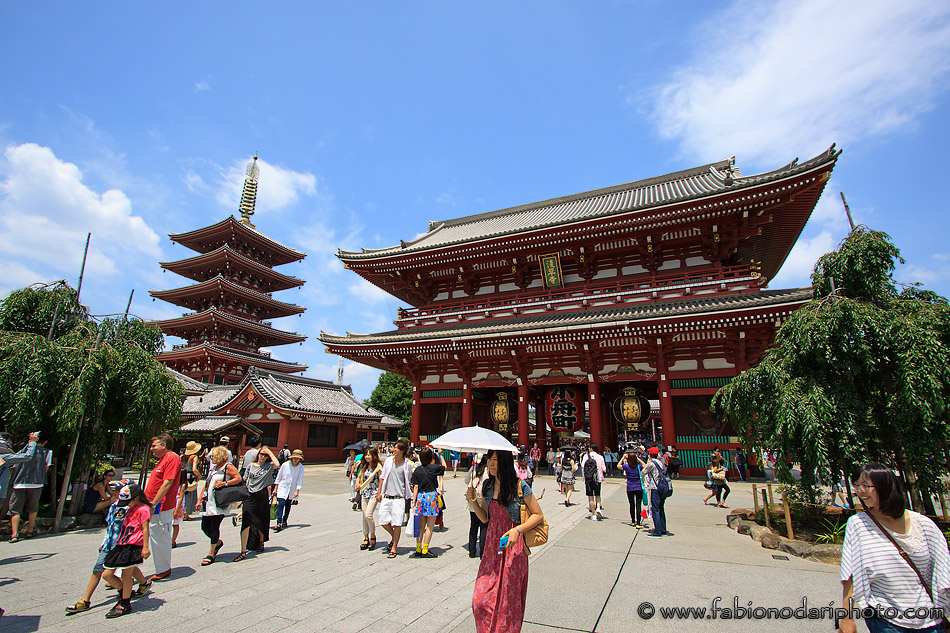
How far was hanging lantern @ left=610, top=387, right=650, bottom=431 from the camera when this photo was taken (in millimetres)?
16828

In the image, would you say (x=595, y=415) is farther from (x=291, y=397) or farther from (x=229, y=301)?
(x=229, y=301)

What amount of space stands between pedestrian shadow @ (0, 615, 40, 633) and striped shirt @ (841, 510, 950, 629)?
257 inches

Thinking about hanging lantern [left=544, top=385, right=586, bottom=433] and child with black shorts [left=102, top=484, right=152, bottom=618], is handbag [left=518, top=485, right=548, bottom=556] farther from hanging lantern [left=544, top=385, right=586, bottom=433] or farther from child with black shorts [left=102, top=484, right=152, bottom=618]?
hanging lantern [left=544, top=385, right=586, bottom=433]

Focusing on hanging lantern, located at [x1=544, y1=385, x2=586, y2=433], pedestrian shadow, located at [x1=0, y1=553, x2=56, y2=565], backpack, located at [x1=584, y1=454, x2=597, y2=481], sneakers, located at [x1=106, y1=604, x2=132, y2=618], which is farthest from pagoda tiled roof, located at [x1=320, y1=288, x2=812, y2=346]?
sneakers, located at [x1=106, y1=604, x2=132, y2=618]

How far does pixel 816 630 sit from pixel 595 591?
199 centimetres

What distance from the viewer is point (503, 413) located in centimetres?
1916

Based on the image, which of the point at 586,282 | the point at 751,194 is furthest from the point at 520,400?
the point at 751,194

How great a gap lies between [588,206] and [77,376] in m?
21.5

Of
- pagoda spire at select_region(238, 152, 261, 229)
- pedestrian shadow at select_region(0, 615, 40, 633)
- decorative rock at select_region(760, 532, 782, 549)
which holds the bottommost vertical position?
pedestrian shadow at select_region(0, 615, 40, 633)

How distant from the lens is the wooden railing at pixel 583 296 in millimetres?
15852

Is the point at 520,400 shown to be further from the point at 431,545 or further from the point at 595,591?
the point at 595,591

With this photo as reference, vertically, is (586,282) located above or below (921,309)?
above

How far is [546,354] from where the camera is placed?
59.0 feet

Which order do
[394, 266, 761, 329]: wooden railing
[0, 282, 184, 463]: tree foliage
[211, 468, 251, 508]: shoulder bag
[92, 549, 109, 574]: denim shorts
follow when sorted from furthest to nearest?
[394, 266, 761, 329]: wooden railing, [0, 282, 184, 463]: tree foliage, [211, 468, 251, 508]: shoulder bag, [92, 549, 109, 574]: denim shorts
